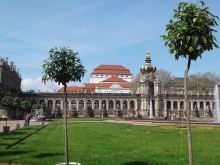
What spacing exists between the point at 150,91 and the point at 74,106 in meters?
58.2

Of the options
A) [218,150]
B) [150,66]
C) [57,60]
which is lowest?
[218,150]

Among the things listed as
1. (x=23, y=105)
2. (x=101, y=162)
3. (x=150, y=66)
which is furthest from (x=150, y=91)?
(x=101, y=162)

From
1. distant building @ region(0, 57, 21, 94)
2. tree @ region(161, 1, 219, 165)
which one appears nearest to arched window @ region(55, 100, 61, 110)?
distant building @ region(0, 57, 21, 94)

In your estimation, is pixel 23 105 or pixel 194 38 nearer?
pixel 194 38

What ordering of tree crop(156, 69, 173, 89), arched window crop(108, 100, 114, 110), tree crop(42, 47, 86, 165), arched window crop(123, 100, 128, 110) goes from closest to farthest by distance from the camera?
tree crop(42, 47, 86, 165) < arched window crop(123, 100, 128, 110) < arched window crop(108, 100, 114, 110) < tree crop(156, 69, 173, 89)

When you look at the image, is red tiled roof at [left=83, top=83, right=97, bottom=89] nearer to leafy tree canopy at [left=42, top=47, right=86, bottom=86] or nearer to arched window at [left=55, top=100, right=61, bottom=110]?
arched window at [left=55, top=100, right=61, bottom=110]

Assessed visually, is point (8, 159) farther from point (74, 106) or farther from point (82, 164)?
point (74, 106)

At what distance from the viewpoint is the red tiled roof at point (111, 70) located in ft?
509

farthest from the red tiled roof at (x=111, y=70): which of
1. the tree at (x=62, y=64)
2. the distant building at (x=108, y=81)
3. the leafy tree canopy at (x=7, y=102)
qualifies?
the tree at (x=62, y=64)

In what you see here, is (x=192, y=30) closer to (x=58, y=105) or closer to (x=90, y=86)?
(x=58, y=105)

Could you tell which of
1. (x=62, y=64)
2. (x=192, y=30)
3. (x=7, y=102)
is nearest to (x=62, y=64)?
(x=62, y=64)

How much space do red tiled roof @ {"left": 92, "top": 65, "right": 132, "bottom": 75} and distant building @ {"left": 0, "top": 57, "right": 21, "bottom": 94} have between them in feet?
132

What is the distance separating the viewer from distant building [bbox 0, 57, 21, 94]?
3697 inches

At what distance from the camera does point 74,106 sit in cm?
12938
